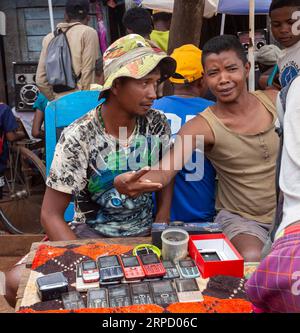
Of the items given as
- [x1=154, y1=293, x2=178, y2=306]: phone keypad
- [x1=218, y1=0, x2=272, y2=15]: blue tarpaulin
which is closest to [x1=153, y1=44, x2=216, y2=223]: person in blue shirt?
[x1=154, y1=293, x2=178, y2=306]: phone keypad

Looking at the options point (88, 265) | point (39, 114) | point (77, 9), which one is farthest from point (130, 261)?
point (77, 9)

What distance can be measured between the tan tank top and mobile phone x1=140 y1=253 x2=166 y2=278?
2.53 ft

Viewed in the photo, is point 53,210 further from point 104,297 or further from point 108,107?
point 104,297

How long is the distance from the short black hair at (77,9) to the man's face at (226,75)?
2.85m

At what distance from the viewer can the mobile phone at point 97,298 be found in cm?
143

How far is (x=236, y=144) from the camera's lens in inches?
89.5

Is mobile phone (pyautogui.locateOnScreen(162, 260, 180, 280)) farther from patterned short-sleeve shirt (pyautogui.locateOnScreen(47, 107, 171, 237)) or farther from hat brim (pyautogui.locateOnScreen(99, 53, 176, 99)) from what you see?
hat brim (pyautogui.locateOnScreen(99, 53, 176, 99))

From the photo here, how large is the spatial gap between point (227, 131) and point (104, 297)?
115 cm

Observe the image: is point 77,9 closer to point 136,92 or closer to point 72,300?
point 136,92

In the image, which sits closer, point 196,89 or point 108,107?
point 108,107

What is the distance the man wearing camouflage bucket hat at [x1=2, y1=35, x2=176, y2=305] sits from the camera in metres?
2.14

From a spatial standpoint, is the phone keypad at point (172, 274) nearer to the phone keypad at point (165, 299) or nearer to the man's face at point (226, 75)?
the phone keypad at point (165, 299)
